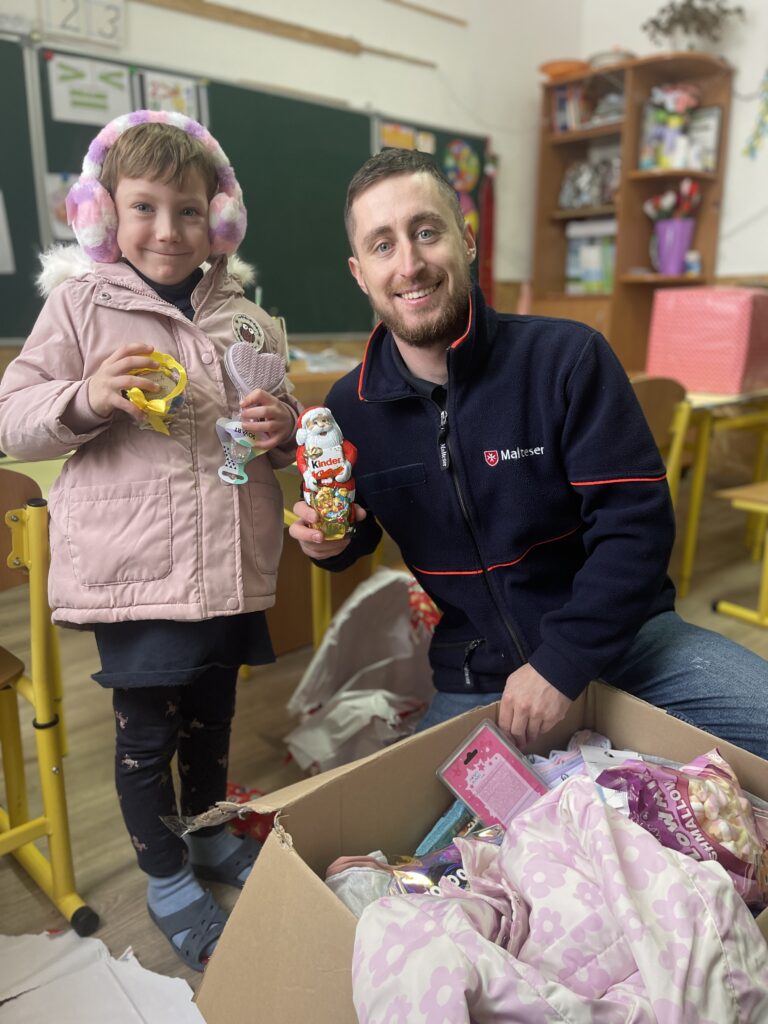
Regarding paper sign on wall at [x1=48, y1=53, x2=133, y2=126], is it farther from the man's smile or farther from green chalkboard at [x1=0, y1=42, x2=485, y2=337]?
the man's smile

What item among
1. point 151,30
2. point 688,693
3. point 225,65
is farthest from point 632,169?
point 688,693

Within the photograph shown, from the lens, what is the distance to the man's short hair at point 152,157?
105 centimetres

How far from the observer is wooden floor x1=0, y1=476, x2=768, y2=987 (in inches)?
50.6

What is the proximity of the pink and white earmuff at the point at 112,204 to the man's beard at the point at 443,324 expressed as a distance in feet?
0.87

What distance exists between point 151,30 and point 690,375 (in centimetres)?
253

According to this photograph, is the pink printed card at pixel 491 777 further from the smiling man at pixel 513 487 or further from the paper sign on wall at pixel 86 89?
the paper sign on wall at pixel 86 89

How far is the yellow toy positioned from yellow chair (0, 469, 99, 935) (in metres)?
0.30

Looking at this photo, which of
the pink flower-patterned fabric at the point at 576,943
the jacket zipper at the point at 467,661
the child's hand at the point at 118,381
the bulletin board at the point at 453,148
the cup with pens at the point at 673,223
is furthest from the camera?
the cup with pens at the point at 673,223

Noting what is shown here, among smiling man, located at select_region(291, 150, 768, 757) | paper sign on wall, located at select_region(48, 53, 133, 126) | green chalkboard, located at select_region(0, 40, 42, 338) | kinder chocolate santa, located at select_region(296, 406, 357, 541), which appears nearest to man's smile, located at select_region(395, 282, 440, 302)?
smiling man, located at select_region(291, 150, 768, 757)

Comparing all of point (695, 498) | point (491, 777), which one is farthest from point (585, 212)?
point (491, 777)

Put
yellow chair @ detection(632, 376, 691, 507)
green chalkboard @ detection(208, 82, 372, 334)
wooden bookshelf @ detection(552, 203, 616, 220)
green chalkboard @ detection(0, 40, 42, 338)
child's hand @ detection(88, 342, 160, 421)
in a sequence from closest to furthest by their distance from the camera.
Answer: child's hand @ detection(88, 342, 160, 421), yellow chair @ detection(632, 376, 691, 507), green chalkboard @ detection(0, 40, 42, 338), green chalkboard @ detection(208, 82, 372, 334), wooden bookshelf @ detection(552, 203, 616, 220)

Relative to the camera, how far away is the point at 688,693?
1.16 metres

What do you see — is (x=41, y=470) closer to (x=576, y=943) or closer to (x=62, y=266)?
(x=62, y=266)

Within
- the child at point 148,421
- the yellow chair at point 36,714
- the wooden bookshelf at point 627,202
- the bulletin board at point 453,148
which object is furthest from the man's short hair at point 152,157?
the wooden bookshelf at point 627,202
